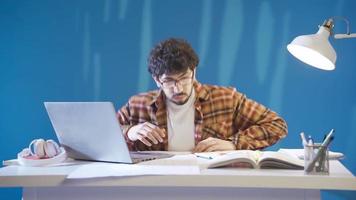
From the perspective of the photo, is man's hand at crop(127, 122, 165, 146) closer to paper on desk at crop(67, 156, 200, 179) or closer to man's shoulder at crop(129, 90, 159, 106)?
paper on desk at crop(67, 156, 200, 179)

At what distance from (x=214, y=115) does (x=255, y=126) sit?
0.20 metres

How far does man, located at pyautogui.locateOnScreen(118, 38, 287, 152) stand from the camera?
1934 mm

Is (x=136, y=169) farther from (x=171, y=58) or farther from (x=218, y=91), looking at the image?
(x=218, y=91)

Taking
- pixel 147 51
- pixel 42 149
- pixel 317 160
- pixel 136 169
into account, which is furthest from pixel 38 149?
pixel 147 51

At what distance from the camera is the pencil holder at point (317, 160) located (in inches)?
47.3

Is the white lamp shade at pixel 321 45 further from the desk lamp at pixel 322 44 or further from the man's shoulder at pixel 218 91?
the man's shoulder at pixel 218 91

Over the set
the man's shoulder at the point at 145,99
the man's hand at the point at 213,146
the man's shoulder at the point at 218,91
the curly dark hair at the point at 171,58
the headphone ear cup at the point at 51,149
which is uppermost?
the curly dark hair at the point at 171,58

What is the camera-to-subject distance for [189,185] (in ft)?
3.86

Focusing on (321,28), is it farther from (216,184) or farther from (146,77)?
(146,77)

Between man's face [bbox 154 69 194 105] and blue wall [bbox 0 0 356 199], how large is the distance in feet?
2.77

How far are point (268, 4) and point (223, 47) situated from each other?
36cm

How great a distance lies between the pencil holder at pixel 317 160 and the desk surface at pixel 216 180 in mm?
23

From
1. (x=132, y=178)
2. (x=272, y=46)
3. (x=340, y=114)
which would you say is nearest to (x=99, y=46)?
(x=272, y=46)

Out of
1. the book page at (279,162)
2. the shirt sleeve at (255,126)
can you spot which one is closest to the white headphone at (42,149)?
the book page at (279,162)
